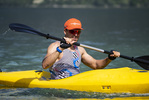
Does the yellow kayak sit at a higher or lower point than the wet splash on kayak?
higher

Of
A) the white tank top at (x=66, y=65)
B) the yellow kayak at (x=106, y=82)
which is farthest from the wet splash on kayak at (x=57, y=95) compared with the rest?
the white tank top at (x=66, y=65)

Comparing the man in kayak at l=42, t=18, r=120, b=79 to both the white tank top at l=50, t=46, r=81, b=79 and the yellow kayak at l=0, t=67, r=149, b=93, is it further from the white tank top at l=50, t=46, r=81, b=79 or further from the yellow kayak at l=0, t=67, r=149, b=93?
the yellow kayak at l=0, t=67, r=149, b=93

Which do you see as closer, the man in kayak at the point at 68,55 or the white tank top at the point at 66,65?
the man in kayak at the point at 68,55

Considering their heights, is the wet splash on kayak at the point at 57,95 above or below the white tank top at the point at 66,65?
below

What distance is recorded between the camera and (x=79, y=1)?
107 metres

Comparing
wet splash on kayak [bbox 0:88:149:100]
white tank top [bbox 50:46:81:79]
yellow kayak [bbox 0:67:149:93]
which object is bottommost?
wet splash on kayak [bbox 0:88:149:100]

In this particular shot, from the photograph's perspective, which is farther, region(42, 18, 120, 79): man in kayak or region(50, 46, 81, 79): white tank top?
region(50, 46, 81, 79): white tank top

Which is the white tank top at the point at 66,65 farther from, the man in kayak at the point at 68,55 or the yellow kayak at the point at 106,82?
the yellow kayak at the point at 106,82

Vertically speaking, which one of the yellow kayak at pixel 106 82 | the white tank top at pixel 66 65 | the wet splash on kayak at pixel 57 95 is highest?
the white tank top at pixel 66 65

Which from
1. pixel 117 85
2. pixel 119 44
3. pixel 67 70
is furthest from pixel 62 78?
pixel 119 44

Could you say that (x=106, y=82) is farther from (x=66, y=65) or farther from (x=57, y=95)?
(x=57, y=95)

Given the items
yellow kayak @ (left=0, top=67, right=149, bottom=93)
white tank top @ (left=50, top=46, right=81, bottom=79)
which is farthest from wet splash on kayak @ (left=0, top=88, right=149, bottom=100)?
white tank top @ (left=50, top=46, right=81, bottom=79)

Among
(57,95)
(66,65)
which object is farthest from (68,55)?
(57,95)

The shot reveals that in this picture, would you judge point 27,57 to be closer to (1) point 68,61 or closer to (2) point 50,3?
(1) point 68,61
